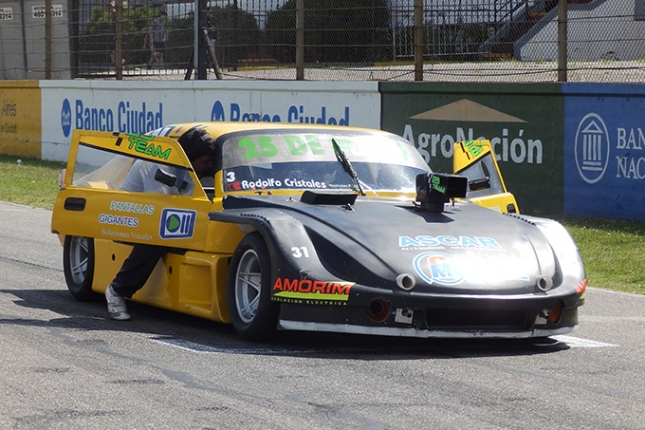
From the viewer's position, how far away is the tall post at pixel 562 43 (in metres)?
13.5

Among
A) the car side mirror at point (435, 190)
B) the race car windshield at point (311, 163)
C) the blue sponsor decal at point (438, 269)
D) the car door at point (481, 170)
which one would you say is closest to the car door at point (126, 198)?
the race car windshield at point (311, 163)

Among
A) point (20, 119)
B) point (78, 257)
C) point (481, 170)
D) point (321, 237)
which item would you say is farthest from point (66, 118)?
point (321, 237)

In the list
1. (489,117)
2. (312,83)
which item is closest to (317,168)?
(489,117)

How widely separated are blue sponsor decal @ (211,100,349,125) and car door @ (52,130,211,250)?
7.03 meters

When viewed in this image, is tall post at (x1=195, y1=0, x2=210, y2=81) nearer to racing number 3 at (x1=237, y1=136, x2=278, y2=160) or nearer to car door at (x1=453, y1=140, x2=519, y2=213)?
car door at (x1=453, y1=140, x2=519, y2=213)

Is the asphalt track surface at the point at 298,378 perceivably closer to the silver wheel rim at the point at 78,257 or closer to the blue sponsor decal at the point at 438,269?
the blue sponsor decal at the point at 438,269

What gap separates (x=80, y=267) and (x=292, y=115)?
349 inches

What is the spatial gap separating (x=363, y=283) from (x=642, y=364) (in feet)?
5.24

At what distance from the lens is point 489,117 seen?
14133mm

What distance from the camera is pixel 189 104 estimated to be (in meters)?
19.4

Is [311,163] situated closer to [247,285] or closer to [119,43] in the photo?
[247,285]

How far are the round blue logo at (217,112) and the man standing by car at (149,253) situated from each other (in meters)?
10.9

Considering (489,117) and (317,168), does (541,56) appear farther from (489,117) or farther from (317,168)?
(317,168)

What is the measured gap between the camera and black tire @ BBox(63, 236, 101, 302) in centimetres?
819
